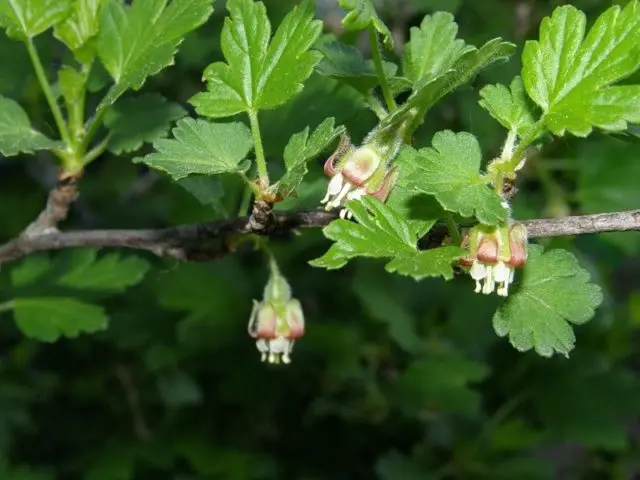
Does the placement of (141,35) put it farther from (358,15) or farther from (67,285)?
(67,285)

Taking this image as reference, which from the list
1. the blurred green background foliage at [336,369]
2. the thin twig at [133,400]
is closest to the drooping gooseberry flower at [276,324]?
the blurred green background foliage at [336,369]

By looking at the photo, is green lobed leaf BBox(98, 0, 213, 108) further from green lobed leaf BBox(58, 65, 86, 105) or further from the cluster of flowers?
the cluster of flowers

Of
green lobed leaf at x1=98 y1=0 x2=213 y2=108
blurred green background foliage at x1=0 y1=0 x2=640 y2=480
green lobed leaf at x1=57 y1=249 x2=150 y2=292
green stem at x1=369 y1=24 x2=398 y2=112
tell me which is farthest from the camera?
blurred green background foliage at x1=0 y1=0 x2=640 y2=480

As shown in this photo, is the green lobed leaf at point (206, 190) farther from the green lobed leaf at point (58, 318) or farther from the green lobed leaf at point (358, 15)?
the green lobed leaf at point (358, 15)

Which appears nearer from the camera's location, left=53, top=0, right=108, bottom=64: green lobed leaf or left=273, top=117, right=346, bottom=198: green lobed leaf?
left=273, top=117, right=346, bottom=198: green lobed leaf

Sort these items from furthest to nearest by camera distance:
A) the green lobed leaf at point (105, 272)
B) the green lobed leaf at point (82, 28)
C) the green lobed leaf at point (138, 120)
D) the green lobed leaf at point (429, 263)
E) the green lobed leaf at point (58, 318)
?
the green lobed leaf at point (105, 272) → the green lobed leaf at point (58, 318) → the green lobed leaf at point (138, 120) → the green lobed leaf at point (82, 28) → the green lobed leaf at point (429, 263)

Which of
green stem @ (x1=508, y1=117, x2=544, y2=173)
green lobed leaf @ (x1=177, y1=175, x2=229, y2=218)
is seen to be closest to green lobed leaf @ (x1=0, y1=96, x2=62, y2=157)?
green lobed leaf @ (x1=177, y1=175, x2=229, y2=218)

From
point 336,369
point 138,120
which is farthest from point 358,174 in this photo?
point 336,369
